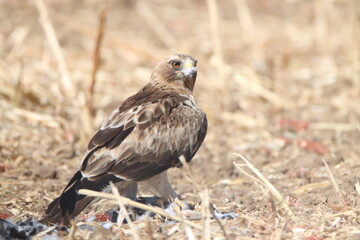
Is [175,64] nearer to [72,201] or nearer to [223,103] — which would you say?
[72,201]

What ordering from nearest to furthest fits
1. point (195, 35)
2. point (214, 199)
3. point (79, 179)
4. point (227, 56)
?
point (79, 179)
point (214, 199)
point (227, 56)
point (195, 35)

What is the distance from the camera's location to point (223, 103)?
9195mm

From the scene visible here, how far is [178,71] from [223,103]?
3321 millimetres

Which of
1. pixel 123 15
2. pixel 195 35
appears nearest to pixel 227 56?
pixel 195 35

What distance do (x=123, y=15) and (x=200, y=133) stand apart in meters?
8.71

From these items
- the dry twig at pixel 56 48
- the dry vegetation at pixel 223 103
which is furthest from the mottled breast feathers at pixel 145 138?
the dry twig at pixel 56 48

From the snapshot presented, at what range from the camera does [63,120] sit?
7902 millimetres

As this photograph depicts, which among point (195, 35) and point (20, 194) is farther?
point (195, 35)

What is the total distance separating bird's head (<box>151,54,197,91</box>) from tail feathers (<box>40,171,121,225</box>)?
132 centimetres

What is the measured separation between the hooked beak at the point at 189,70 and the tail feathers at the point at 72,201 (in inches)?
54.0

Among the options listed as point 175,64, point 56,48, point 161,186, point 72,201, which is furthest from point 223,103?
point 72,201

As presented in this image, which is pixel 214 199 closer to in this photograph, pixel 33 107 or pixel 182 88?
pixel 182 88

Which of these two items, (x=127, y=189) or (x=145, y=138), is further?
(x=127, y=189)

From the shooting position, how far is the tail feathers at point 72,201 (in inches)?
183
